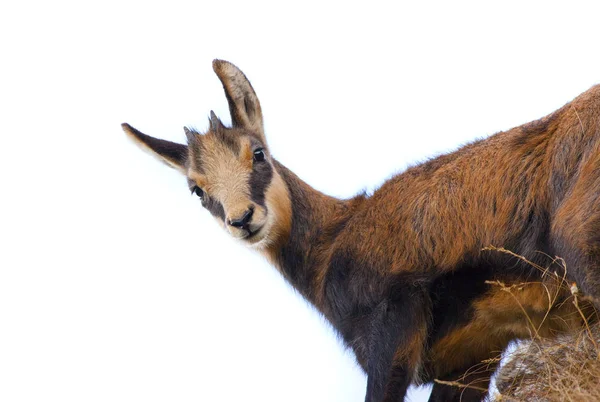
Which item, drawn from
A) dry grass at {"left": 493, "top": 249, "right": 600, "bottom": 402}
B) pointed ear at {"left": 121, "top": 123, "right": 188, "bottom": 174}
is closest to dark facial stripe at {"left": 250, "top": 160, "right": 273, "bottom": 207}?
pointed ear at {"left": 121, "top": 123, "right": 188, "bottom": 174}

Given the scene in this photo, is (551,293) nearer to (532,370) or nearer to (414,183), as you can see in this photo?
(532,370)

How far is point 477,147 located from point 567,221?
1.59m

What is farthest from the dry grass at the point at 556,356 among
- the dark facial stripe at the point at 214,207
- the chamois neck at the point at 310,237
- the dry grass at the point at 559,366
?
the dark facial stripe at the point at 214,207

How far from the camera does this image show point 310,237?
9.20m

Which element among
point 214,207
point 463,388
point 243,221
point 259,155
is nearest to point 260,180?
point 259,155

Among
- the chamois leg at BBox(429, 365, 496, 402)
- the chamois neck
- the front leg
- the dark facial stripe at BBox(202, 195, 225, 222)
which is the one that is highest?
the dark facial stripe at BBox(202, 195, 225, 222)

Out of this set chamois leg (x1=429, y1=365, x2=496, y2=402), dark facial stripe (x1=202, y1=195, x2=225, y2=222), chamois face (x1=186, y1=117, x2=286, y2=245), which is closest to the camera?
chamois leg (x1=429, y1=365, x2=496, y2=402)

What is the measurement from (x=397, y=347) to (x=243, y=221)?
6.29ft

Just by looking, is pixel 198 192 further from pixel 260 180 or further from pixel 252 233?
pixel 252 233

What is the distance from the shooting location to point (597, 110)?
6949 mm

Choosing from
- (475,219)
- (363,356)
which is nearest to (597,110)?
(475,219)

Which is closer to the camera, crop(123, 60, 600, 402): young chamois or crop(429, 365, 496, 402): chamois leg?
crop(123, 60, 600, 402): young chamois

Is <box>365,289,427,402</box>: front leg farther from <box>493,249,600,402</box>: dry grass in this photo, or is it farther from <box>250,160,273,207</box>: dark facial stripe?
<box>250,160,273,207</box>: dark facial stripe

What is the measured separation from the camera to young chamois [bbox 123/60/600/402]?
6.98m
